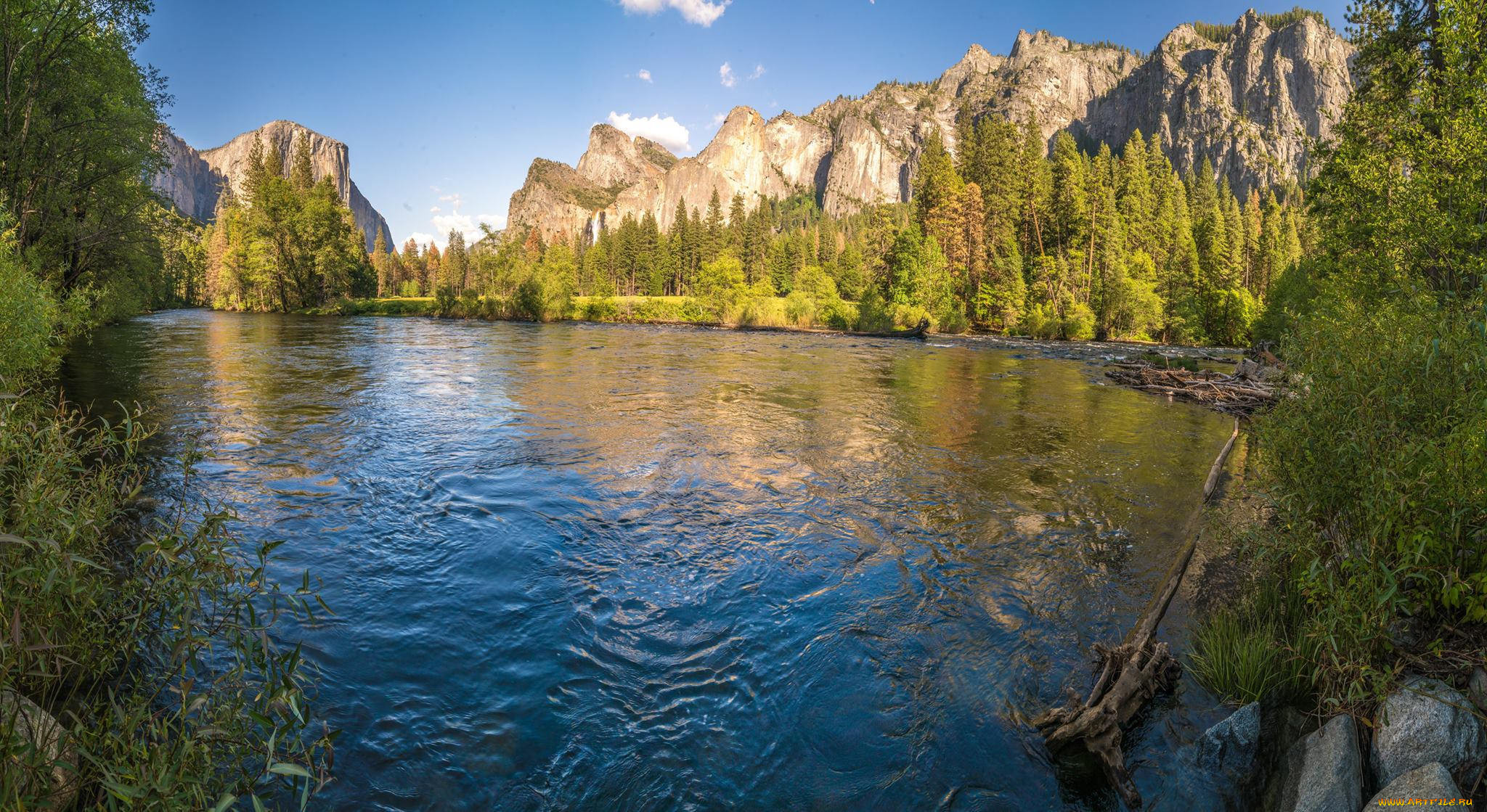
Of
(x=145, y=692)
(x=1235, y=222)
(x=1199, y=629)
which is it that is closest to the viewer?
(x=145, y=692)

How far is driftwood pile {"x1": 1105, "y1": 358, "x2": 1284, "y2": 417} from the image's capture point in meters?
21.4

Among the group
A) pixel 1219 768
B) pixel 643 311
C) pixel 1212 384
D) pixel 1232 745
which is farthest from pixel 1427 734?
pixel 643 311

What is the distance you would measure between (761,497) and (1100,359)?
3499 centimetres

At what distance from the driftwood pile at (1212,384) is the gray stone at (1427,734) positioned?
1723cm

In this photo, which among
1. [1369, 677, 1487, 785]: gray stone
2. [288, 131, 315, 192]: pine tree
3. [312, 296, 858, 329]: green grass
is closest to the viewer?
[1369, 677, 1487, 785]: gray stone

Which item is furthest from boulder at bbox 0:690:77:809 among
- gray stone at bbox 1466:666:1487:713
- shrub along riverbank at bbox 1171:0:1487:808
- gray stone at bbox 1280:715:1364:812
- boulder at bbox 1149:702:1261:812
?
gray stone at bbox 1466:666:1487:713

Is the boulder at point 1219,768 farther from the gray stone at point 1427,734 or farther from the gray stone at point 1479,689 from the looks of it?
the gray stone at point 1479,689

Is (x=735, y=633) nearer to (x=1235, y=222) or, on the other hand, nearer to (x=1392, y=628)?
(x=1392, y=628)

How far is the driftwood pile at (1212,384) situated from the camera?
21.4 meters

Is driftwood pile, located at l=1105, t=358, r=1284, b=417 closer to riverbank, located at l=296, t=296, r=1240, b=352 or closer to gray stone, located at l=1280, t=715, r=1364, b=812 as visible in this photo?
riverbank, located at l=296, t=296, r=1240, b=352

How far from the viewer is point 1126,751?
17.3 ft

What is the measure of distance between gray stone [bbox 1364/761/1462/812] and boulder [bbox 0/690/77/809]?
667 cm

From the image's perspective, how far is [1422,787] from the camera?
12.2 ft

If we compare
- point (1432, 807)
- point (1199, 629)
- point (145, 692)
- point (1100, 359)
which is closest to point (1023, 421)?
point (1199, 629)
